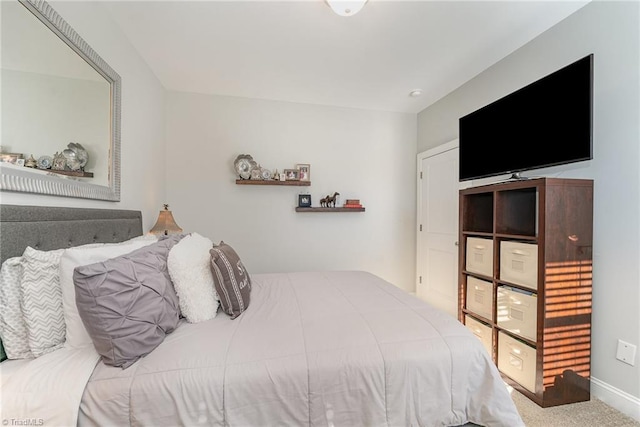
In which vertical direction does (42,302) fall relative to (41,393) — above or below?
above

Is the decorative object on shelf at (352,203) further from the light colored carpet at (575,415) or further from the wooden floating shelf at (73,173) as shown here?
the wooden floating shelf at (73,173)

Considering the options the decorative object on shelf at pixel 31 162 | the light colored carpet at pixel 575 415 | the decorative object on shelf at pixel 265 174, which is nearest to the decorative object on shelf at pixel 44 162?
the decorative object on shelf at pixel 31 162

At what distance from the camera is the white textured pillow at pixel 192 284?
130cm

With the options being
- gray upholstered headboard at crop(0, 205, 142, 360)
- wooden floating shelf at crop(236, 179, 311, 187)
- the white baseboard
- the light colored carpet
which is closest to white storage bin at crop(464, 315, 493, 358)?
the light colored carpet

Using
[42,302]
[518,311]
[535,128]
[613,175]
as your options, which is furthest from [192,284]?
[613,175]

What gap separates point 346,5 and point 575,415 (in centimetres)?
287

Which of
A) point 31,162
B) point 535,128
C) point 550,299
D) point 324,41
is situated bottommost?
point 550,299

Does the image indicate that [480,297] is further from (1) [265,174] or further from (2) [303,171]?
(1) [265,174]

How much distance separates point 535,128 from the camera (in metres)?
1.88

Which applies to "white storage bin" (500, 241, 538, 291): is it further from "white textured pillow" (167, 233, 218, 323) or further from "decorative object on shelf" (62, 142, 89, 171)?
"decorative object on shelf" (62, 142, 89, 171)

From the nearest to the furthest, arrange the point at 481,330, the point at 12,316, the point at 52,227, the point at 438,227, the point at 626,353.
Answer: the point at 12,316 → the point at 52,227 → the point at 626,353 → the point at 481,330 → the point at 438,227

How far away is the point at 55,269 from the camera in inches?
41.1

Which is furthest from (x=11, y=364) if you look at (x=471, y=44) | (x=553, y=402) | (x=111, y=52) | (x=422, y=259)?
(x=422, y=259)

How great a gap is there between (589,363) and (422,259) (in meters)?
1.91
